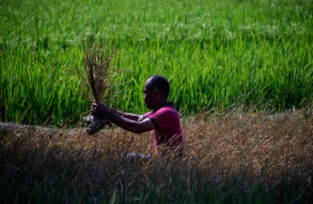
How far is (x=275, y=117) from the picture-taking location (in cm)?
544

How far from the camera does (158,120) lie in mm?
3965

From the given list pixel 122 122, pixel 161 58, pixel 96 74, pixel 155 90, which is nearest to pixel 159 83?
pixel 155 90

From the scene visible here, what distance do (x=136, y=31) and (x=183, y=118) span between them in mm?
3828

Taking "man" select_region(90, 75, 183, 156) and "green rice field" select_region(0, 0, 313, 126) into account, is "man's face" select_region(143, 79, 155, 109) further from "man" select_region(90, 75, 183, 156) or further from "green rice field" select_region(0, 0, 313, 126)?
"green rice field" select_region(0, 0, 313, 126)

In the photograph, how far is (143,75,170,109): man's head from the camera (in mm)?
4035

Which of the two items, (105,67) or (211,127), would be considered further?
(211,127)

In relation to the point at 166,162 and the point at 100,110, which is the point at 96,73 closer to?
the point at 100,110

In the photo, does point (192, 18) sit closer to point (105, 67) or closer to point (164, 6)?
point (164, 6)

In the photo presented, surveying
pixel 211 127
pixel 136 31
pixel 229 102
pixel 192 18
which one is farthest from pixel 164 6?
pixel 211 127

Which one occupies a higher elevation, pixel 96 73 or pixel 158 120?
pixel 96 73

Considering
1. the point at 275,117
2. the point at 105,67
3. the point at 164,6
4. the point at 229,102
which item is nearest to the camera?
the point at 105,67

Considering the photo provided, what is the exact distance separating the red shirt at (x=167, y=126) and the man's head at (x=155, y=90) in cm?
6

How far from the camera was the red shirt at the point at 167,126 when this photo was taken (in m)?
3.97

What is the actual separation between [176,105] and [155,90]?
189 centimetres
